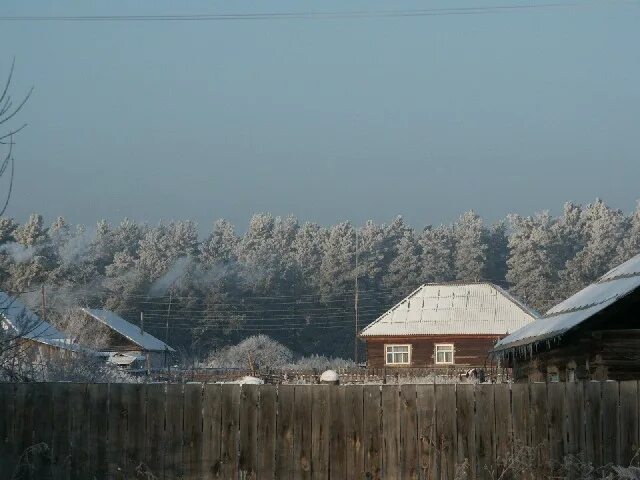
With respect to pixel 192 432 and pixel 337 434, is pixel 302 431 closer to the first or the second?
pixel 337 434

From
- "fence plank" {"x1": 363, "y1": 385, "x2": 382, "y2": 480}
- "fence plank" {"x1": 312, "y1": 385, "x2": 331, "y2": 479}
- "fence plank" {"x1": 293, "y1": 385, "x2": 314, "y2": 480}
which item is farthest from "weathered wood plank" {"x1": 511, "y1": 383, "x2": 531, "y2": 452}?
"fence plank" {"x1": 293, "y1": 385, "x2": 314, "y2": 480}

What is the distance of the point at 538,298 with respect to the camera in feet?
333

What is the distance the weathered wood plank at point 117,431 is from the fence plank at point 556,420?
199 inches

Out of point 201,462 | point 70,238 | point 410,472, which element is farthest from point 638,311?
point 70,238

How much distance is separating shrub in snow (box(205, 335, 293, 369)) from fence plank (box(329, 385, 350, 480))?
73.4 metres

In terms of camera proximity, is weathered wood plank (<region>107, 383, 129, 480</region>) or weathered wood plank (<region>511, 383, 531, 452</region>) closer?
weathered wood plank (<region>511, 383, 531, 452</region>)

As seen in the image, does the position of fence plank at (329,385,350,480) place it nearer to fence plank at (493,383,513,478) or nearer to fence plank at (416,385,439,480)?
fence plank at (416,385,439,480)

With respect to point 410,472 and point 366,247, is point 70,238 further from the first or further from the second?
point 410,472

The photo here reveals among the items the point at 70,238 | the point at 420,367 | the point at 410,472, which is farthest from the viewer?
the point at 70,238

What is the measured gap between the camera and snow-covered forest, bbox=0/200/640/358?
102 meters

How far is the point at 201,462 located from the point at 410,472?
248 cm

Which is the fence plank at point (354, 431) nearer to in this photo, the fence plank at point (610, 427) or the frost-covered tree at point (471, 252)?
the fence plank at point (610, 427)

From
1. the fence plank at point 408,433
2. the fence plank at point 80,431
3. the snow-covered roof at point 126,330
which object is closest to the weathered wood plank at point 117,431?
the fence plank at point 80,431

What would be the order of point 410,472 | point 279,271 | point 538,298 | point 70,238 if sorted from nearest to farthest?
point 410,472
point 538,298
point 279,271
point 70,238
